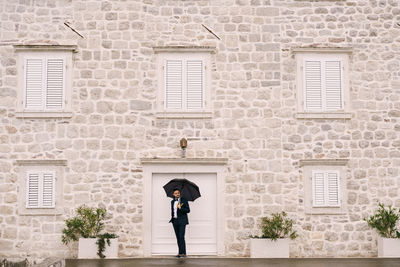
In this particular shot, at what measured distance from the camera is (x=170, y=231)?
1603cm

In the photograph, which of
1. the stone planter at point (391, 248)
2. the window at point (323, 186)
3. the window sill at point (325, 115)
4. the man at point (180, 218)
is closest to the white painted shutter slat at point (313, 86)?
the window sill at point (325, 115)

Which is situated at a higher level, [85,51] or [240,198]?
[85,51]

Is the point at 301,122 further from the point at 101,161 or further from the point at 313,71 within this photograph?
the point at 101,161

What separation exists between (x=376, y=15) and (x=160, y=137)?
6.46 m

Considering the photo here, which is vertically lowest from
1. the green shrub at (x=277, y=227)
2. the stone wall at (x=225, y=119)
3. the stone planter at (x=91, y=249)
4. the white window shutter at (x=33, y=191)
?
the stone planter at (x=91, y=249)

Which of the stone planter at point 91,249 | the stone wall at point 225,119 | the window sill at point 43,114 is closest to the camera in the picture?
the stone planter at point 91,249

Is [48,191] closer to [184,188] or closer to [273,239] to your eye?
[184,188]

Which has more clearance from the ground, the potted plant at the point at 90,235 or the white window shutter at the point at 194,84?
the white window shutter at the point at 194,84

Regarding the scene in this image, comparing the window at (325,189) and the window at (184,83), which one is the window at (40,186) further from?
the window at (325,189)

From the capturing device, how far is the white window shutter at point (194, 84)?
643 inches

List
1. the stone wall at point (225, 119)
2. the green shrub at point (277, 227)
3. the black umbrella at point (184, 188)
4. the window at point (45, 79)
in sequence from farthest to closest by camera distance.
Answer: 1. the window at point (45, 79)
2. the stone wall at point (225, 119)
3. the black umbrella at point (184, 188)
4. the green shrub at point (277, 227)

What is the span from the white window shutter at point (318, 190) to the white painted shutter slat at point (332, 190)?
0.50 ft

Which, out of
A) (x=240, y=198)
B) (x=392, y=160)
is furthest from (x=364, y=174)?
(x=240, y=198)

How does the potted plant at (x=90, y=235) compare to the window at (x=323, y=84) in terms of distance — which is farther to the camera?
the window at (x=323, y=84)
